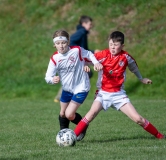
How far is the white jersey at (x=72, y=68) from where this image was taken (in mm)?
7891

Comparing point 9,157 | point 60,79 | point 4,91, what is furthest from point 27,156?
point 4,91

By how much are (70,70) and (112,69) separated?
0.69 metres

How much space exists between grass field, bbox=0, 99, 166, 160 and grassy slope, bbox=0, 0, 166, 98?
419 centimetres

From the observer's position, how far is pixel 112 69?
25.2 ft

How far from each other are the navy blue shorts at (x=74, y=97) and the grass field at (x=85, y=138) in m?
0.64

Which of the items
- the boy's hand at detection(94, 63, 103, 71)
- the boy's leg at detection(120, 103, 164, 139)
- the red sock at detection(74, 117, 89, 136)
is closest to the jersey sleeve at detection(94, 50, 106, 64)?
the boy's hand at detection(94, 63, 103, 71)

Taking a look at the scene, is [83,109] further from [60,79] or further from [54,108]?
[60,79]

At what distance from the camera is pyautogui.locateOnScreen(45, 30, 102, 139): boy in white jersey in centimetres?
786

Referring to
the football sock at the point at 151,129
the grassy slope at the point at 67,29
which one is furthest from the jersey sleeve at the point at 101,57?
the grassy slope at the point at 67,29

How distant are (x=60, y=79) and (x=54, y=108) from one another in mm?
5542

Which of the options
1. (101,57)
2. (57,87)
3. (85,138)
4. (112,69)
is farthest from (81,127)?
(57,87)

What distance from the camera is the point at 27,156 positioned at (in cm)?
652

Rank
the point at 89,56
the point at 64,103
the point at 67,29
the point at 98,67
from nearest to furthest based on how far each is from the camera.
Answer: the point at 98,67, the point at 89,56, the point at 64,103, the point at 67,29

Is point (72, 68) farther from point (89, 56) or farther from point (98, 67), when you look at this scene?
point (98, 67)
